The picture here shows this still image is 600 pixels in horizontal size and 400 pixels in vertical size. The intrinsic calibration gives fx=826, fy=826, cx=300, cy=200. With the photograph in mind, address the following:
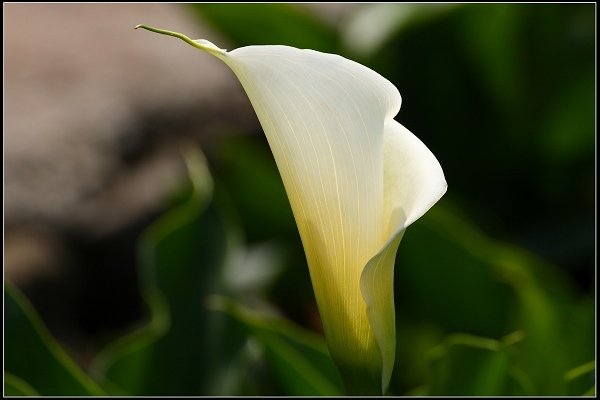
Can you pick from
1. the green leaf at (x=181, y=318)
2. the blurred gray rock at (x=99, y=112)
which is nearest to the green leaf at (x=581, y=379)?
the green leaf at (x=181, y=318)

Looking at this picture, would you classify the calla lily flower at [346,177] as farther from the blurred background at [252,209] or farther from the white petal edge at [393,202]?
the blurred background at [252,209]

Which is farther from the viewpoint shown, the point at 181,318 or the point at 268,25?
the point at 268,25

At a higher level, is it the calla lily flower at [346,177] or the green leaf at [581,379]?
the calla lily flower at [346,177]

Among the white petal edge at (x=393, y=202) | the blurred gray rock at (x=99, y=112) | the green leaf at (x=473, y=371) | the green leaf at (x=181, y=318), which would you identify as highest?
the white petal edge at (x=393, y=202)

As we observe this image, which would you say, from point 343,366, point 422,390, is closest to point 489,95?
point 422,390

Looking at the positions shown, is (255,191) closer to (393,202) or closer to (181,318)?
(181,318)

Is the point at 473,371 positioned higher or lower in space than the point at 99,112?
higher

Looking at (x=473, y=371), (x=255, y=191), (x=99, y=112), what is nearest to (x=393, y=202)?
(x=473, y=371)
